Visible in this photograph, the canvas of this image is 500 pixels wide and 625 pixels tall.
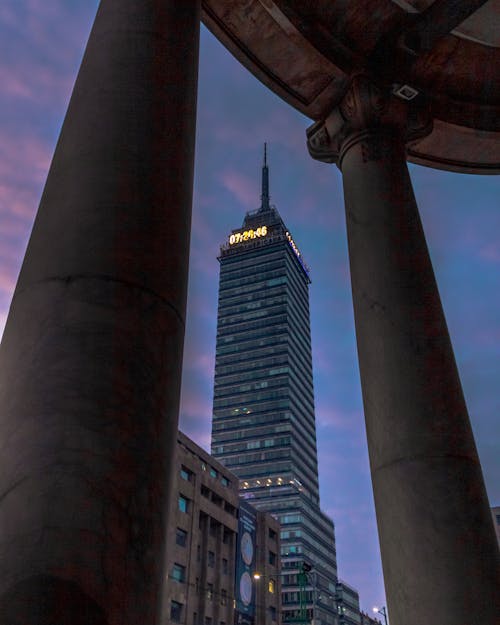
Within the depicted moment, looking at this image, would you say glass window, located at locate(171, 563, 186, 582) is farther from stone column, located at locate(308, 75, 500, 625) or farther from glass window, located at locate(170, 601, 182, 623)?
stone column, located at locate(308, 75, 500, 625)

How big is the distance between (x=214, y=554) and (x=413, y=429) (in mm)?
90797

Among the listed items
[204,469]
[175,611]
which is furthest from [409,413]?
[204,469]

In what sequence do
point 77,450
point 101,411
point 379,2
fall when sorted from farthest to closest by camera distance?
point 379,2, point 101,411, point 77,450

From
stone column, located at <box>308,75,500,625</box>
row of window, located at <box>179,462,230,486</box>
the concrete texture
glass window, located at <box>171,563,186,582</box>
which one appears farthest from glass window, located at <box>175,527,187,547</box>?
the concrete texture

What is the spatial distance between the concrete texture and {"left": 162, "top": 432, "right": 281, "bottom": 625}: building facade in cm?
6515

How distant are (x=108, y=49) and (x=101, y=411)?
3842 millimetres

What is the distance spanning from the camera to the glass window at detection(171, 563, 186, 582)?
76938 millimetres

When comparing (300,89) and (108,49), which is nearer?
(108,49)

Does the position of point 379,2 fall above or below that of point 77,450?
above

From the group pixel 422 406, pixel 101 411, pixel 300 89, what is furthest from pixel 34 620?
pixel 300 89

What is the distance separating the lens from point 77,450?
3.17 m

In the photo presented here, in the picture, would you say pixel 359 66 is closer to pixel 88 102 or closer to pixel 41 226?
pixel 88 102

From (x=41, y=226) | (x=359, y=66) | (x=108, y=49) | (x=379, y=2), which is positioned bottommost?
(x=41, y=226)

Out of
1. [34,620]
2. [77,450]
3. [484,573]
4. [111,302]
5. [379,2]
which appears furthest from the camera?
[379,2]
